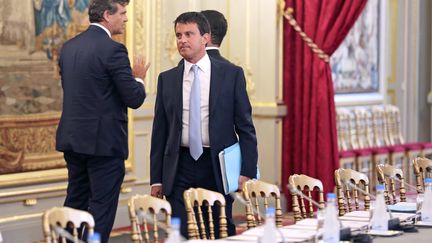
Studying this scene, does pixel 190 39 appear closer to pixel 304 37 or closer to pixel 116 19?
pixel 116 19

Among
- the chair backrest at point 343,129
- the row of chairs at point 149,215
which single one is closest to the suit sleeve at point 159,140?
the row of chairs at point 149,215

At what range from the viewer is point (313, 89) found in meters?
9.95

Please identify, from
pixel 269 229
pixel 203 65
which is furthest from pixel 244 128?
pixel 269 229

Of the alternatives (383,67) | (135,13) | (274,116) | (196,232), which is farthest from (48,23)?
(383,67)

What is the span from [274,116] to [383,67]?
2.88 m

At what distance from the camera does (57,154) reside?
8469 mm

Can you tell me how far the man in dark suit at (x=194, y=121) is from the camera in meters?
5.59

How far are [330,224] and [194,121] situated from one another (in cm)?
151

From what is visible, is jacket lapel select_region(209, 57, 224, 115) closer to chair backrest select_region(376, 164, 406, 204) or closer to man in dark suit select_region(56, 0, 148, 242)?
man in dark suit select_region(56, 0, 148, 242)

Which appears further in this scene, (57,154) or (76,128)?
(57,154)

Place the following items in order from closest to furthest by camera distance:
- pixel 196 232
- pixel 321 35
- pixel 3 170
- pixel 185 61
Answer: pixel 196 232
pixel 185 61
pixel 3 170
pixel 321 35

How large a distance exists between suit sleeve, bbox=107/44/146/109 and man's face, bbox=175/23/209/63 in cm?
39

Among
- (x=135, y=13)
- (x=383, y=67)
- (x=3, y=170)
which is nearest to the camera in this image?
(x=3, y=170)

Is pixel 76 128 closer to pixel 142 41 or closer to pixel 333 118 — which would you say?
pixel 142 41
